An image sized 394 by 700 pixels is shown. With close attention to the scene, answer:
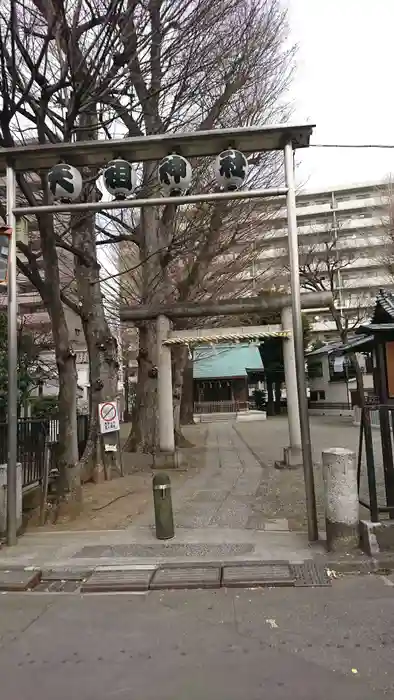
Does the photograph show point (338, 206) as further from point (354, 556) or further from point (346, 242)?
point (354, 556)

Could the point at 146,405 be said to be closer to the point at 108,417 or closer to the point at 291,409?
the point at 291,409

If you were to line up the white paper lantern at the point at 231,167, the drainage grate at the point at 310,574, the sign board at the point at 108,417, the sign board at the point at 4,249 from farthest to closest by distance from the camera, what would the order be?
the sign board at the point at 108,417 → the sign board at the point at 4,249 → the white paper lantern at the point at 231,167 → the drainage grate at the point at 310,574

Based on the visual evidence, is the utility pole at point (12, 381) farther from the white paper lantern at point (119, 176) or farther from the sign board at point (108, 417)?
the sign board at point (108, 417)

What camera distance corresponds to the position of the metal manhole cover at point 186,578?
220 inches

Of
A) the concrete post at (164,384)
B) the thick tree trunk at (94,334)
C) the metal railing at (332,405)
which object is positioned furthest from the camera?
the metal railing at (332,405)

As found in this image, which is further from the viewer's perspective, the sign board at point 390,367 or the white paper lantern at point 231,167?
the sign board at point 390,367

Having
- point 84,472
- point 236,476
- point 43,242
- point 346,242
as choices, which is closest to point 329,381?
point 346,242

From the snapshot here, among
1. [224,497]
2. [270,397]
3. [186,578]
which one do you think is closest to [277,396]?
[270,397]

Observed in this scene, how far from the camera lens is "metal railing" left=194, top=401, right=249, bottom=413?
3697 cm

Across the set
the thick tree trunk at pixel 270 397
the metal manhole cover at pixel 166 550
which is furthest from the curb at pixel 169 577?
the thick tree trunk at pixel 270 397

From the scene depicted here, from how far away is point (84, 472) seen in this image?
36.9 feet

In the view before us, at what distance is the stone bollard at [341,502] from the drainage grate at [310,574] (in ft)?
1.59

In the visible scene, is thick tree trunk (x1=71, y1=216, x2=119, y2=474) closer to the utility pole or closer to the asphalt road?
the utility pole

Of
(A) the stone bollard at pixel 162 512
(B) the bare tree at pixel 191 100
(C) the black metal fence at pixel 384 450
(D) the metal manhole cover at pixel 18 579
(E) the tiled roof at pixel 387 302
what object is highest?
(B) the bare tree at pixel 191 100
